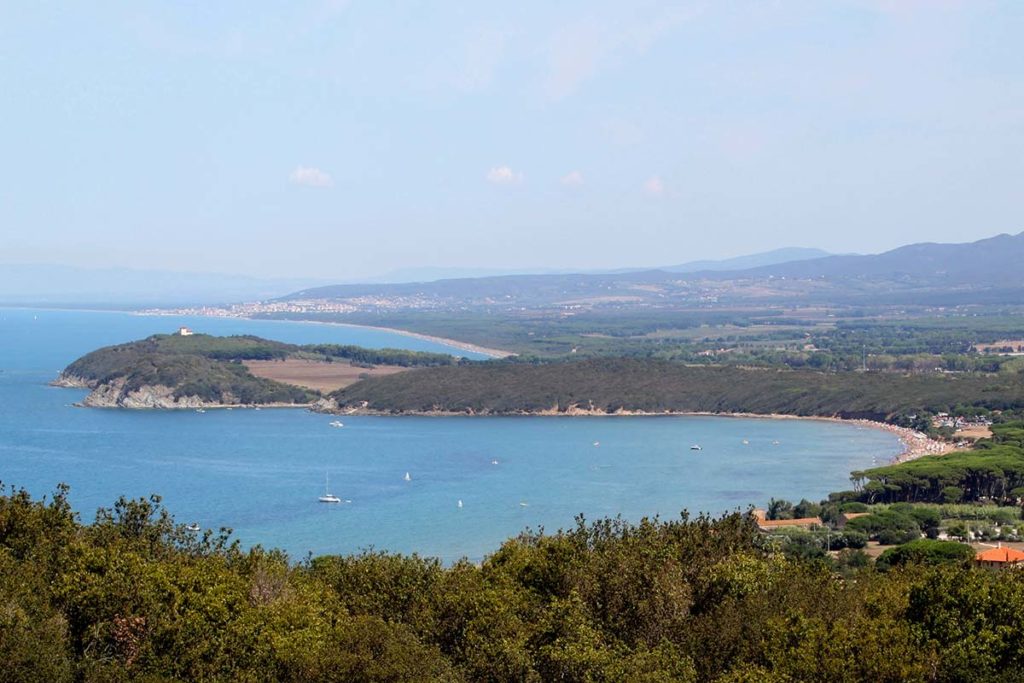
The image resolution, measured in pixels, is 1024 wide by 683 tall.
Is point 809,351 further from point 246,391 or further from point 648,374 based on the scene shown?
point 246,391

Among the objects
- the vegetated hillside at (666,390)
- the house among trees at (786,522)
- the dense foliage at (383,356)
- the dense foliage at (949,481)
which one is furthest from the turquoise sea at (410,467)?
the dense foliage at (383,356)

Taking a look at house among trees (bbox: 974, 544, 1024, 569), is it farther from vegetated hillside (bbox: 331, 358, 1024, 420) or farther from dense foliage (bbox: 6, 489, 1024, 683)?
vegetated hillside (bbox: 331, 358, 1024, 420)

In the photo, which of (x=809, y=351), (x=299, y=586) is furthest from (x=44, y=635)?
(x=809, y=351)

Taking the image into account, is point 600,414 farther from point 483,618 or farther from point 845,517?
point 483,618

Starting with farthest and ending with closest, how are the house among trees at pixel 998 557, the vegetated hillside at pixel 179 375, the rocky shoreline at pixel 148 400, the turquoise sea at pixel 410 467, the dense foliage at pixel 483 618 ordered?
the vegetated hillside at pixel 179 375 < the rocky shoreline at pixel 148 400 < the turquoise sea at pixel 410 467 < the house among trees at pixel 998 557 < the dense foliage at pixel 483 618

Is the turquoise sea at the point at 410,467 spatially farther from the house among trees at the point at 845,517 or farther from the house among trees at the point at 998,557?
the house among trees at the point at 998,557

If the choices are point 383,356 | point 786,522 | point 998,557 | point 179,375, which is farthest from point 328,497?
point 383,356
